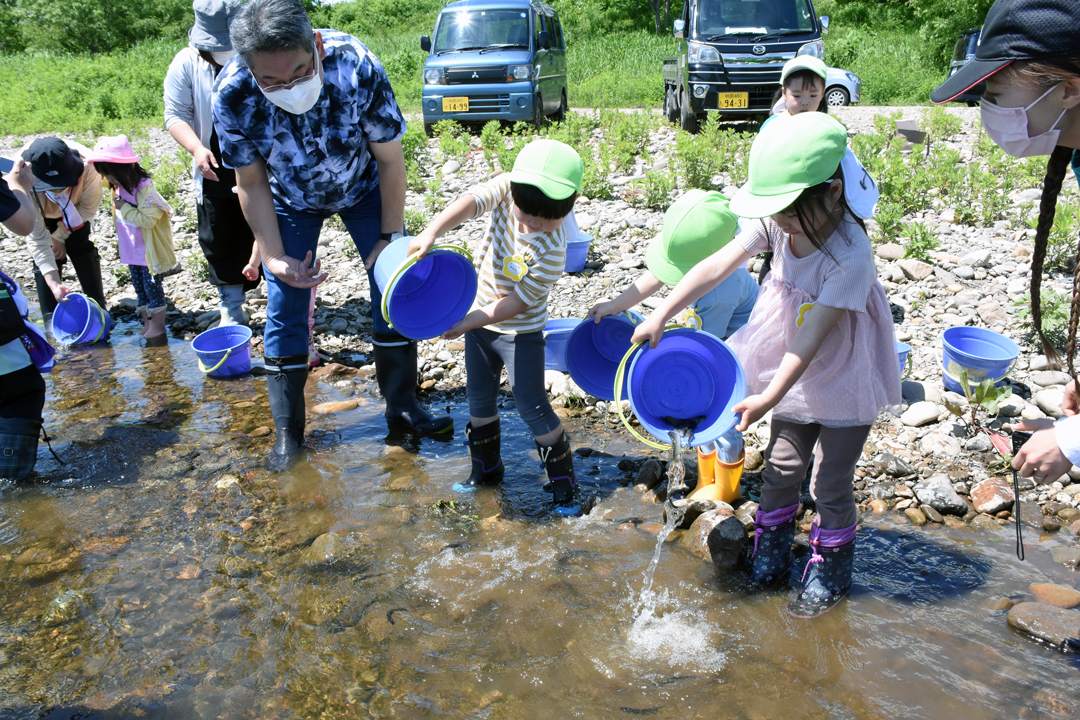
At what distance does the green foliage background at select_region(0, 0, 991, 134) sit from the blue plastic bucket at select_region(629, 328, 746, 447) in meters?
13.4

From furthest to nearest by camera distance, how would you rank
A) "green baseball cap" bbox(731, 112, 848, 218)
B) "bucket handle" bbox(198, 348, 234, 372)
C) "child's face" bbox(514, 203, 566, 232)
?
"bucket handle" bbox(198, 348, 234, 372) → "child's face" bbox(514, 203, 566, 232) → "green baseball cap" bbox(731, 112, 848, 218)

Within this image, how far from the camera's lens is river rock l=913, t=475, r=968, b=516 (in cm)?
299

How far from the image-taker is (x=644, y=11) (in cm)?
3462

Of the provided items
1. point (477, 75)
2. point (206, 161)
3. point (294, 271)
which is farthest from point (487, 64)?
point (294, 271)

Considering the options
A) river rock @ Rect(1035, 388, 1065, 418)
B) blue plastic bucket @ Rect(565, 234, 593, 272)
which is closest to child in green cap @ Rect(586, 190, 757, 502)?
river rock @ Rect(1035, 388, 1065, 418)

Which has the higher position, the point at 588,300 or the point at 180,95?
the point at 180,95

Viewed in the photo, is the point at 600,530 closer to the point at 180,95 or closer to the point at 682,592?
the point at 682,592

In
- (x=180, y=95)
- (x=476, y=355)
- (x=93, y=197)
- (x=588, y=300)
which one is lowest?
(x=588, y=300)

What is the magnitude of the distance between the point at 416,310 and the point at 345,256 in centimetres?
345

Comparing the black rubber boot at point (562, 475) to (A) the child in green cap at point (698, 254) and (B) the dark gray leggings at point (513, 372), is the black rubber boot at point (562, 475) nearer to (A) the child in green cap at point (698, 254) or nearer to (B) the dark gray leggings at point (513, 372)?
(B) the dark gray leggings at point (513, 372)

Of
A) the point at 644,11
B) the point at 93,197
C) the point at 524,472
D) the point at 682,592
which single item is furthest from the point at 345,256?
the point at 644,11

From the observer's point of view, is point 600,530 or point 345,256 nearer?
point 600,530

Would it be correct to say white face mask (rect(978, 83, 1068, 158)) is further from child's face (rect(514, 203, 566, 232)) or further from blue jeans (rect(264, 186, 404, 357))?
blue jeans (rect(264, 186, 404, 357))

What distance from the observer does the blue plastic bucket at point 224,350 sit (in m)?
4.34
